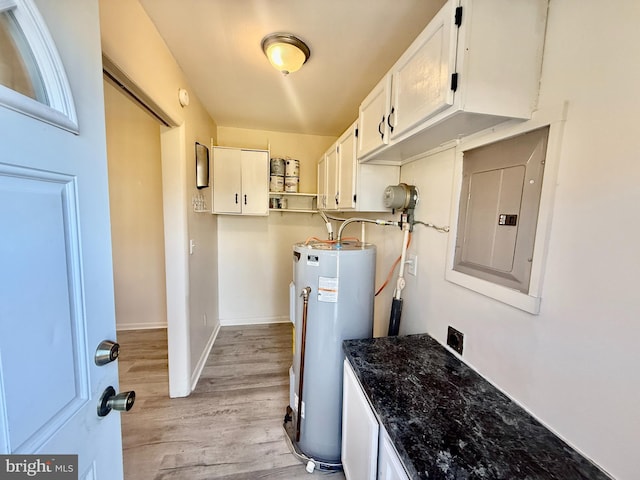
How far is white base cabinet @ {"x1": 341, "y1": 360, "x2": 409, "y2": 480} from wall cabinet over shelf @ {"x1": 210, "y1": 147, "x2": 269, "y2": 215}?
207 cm

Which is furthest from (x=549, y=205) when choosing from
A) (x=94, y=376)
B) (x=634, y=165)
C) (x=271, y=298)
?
(x=271, y=298)

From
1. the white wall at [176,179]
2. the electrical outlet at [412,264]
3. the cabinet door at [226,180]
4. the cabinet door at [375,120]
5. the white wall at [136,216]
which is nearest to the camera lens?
the white wall at [176,179]

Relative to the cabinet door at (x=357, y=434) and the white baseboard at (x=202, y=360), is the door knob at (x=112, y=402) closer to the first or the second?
the cabinet door at (x=357, y=434)

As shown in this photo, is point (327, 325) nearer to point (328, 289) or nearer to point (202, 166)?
point (328, 289)

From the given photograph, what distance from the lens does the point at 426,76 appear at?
1.00 meters

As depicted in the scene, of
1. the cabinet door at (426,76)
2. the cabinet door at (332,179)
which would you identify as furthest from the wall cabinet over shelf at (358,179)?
the cabinet door at (426,76)

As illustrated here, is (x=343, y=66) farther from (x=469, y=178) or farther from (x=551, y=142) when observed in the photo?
(x=551, y=142)

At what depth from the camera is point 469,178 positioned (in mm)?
1190

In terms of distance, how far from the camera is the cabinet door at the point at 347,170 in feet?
6.22

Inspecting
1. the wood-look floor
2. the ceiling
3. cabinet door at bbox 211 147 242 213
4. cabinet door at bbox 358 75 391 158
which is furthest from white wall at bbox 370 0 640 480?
cabinet door at bbox 211 147 242 213

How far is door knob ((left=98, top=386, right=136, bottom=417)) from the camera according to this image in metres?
0.67

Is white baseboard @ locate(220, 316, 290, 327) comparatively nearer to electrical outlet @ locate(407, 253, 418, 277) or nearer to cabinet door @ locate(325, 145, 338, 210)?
cabinet door @ locate(325, 145, 338, 210)

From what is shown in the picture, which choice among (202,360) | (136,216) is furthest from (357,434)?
(136,216)

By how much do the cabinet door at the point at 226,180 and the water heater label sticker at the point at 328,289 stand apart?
175 centimetres
